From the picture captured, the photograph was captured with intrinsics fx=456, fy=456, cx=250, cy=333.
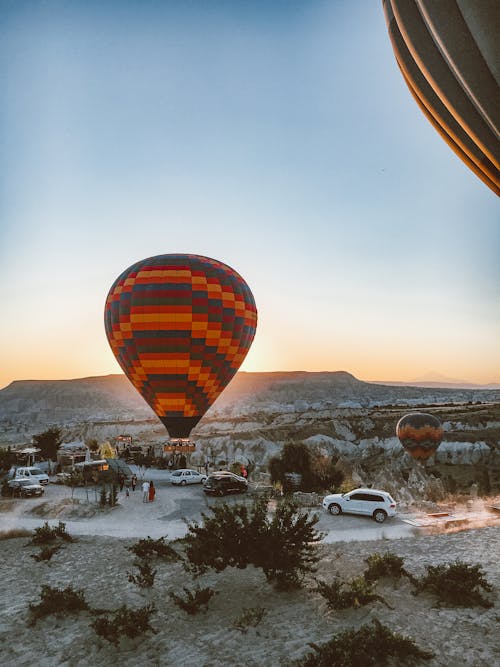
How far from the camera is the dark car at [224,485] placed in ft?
82.2

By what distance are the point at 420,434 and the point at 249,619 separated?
3164 cm

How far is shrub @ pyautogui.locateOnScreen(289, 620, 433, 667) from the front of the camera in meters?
7.73

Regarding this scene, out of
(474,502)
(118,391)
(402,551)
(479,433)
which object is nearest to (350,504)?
(402,551)

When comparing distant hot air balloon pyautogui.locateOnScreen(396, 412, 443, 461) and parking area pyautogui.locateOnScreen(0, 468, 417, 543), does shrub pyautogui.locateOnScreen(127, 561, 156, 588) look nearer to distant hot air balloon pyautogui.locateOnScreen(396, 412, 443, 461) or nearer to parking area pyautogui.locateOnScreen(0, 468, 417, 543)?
parking area pyautogui.locateOnScreen(0, 468, 417, 543)

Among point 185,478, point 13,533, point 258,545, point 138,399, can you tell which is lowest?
point 138,399

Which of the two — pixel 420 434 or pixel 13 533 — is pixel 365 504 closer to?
pixel 13 533

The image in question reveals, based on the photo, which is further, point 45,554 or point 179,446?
point 179,446

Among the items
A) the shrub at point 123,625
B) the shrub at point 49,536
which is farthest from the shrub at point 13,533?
the shrub at point 123,625

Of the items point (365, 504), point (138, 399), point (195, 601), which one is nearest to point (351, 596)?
point (195, 601)

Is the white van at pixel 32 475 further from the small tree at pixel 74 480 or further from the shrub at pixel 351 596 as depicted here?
the shrub at pixel 351 596

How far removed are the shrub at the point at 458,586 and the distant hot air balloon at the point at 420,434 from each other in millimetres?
28118

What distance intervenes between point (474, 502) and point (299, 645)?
58.5 feet

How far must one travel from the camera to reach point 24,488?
25.3 meters

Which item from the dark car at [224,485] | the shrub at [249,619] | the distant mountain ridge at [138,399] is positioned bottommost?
the distant mountain ridge at [138,399]
